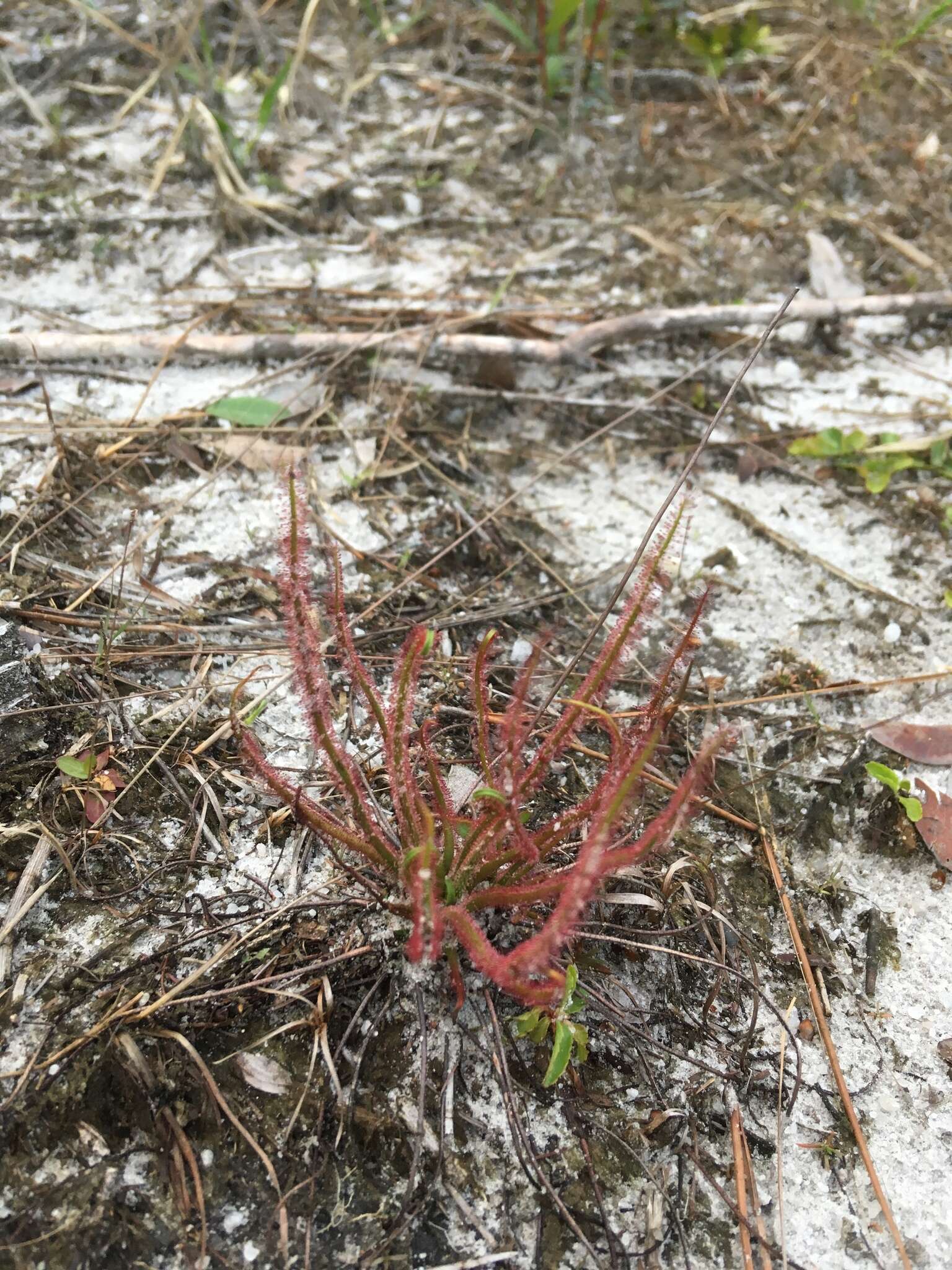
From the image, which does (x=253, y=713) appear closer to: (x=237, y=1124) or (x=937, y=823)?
(x=237, y=1124)

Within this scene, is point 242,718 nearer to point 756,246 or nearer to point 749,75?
point 756,246

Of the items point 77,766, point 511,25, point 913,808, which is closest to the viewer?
point 77,766

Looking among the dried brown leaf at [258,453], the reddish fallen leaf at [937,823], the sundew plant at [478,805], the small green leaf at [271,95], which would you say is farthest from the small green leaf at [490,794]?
the small green leaf at [271,95]

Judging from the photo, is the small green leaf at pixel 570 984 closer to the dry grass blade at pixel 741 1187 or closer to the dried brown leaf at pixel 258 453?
the dry grass blade at pixel 741 1187

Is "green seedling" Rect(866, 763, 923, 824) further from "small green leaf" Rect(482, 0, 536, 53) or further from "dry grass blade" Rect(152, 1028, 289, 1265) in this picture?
"small green leaf" Rect(482, 0, 536, 53)

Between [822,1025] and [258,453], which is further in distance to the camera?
[258,453]

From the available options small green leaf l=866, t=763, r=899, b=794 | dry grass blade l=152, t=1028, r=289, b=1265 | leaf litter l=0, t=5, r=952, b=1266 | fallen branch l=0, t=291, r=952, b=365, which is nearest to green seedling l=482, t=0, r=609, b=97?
leaf litter l=0, t=5, r=952, b=1266

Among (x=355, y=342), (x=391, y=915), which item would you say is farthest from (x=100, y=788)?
(x=355, y=342)
